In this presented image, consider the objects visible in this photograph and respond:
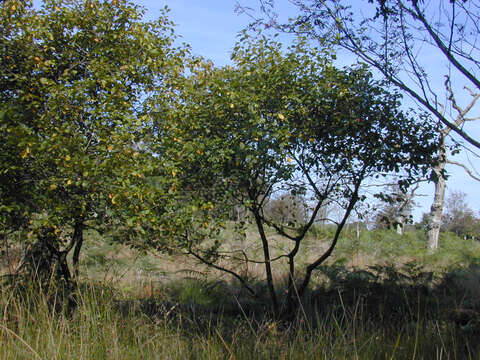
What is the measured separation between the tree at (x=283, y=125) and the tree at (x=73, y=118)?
76cm

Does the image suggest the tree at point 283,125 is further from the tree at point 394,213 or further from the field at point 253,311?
the field at point 253,311

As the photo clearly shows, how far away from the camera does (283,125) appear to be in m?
5.11

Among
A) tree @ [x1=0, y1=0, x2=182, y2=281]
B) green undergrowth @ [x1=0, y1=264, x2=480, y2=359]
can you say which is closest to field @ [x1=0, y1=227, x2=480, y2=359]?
green undergrowth @ [x1=0, y1=264, x2=480, y2=359]

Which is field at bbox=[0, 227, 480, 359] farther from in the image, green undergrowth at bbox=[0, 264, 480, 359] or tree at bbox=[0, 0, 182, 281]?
tree at bbox=[0, 0, 182, 281]

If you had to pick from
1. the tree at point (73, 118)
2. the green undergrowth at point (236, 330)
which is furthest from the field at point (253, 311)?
the tree at point (73, 118)

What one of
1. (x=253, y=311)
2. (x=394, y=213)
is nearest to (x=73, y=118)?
(x=253, y=311)

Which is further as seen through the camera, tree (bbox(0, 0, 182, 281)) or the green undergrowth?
tree (bbox(0, 0, 182, 281))

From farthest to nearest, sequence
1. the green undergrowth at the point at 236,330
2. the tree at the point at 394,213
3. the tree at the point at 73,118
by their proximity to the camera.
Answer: the tree at the point at 394,213 < the tree at the point at 73,118 < the green undergrowth at the point at 236,330

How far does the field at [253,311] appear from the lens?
312 centimetres

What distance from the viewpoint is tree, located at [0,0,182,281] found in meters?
4.54

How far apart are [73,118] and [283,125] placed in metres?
2.39

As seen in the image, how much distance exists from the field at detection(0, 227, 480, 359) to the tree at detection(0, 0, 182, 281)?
2.65ft

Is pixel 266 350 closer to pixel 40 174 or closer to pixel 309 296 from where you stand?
pixel 40 174

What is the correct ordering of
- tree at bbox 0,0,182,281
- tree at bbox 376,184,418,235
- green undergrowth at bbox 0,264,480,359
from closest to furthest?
green undergrowth at bbox 0,264,480,359
tree at bbox 0,0,182,281
tree at bbox 376,184,418,235
